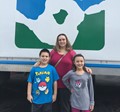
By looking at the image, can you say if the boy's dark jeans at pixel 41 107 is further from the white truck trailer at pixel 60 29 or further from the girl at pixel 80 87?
the white truck trailer at pixel 60 29

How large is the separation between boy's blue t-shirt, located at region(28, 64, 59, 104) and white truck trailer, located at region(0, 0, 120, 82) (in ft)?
2.02

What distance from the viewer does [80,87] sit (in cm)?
371

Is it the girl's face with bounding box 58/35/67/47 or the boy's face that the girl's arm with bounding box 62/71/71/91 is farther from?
the girl's face with bounding box 58/35/67/47

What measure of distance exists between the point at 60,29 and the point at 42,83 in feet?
3.01

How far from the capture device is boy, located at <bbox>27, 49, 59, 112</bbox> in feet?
12.4

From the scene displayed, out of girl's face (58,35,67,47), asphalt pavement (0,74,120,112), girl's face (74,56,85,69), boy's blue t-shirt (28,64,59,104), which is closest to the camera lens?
girl's face (74,56,85,69)

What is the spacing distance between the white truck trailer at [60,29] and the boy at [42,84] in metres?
0.60

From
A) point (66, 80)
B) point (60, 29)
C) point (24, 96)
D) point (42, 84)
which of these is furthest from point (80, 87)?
point (24, 96)

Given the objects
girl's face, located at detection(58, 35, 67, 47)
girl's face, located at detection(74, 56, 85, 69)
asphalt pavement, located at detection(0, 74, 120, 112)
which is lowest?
asphalt pavement, located at detection(0, 74, 120, 112)

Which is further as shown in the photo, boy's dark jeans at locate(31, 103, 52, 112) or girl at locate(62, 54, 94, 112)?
boy's dark jeans at locate(31, 103, 52, 112)

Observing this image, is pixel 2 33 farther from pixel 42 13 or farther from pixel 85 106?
pixel 85 106

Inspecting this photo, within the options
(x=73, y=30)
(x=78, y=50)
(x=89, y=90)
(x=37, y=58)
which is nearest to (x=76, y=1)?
(x=73, y=30)

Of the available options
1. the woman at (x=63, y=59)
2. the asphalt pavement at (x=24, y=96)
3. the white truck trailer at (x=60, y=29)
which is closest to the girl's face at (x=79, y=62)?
the woman at (x=63, y=59)

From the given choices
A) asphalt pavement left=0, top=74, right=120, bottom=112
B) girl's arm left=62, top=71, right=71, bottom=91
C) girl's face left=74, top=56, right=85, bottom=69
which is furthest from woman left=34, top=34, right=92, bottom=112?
asphalt pavement left=0, top=74, right=120, bottom=112
